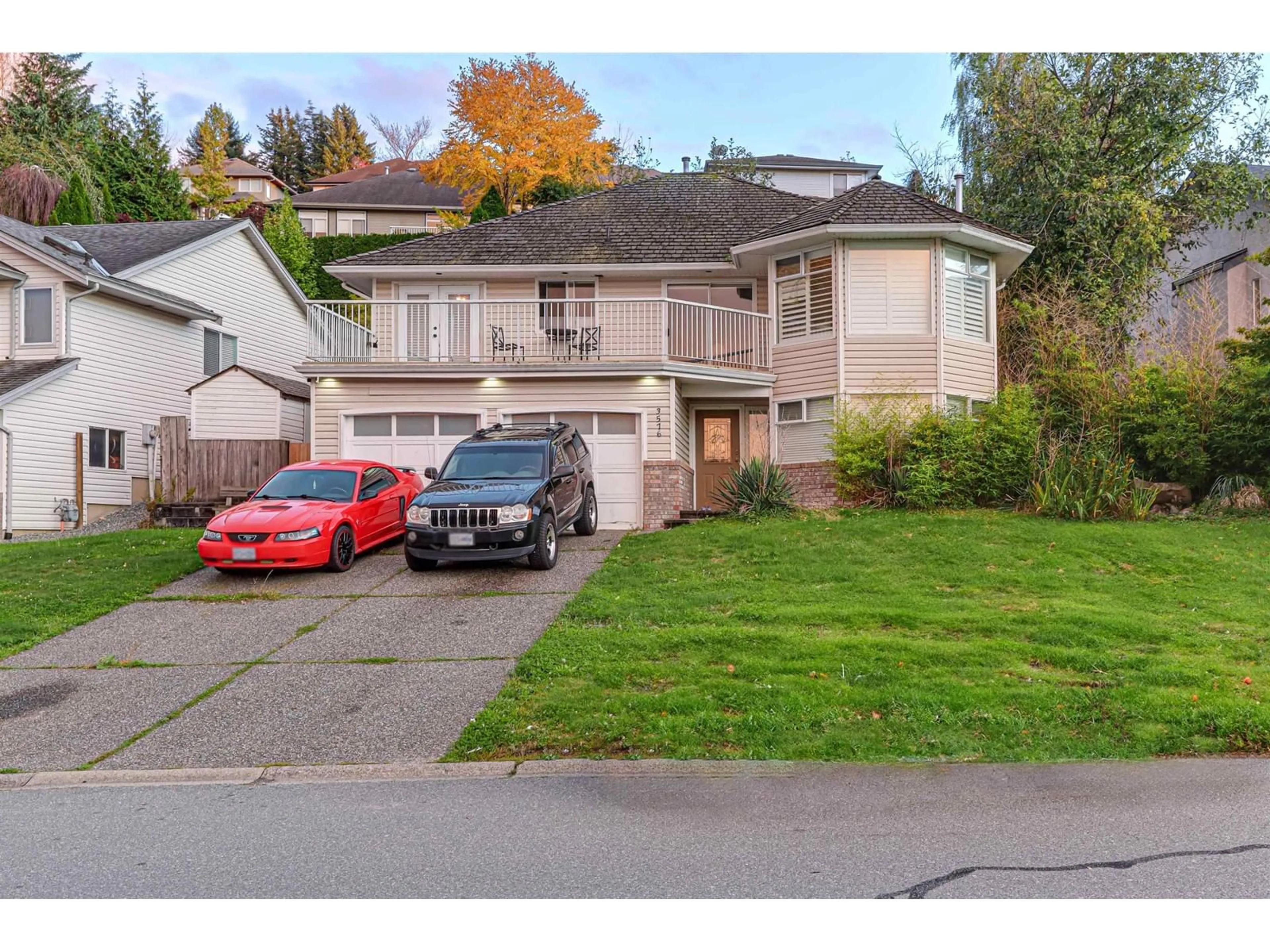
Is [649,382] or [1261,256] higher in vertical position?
[1261,256]

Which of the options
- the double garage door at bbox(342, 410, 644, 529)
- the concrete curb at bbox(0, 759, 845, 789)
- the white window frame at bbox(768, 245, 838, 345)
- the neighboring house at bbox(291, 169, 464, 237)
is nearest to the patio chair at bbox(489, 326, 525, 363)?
the double garage door at bbox(342, 410, 644, 529)

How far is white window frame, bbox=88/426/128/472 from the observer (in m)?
22.5

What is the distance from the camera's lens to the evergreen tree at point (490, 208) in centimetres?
3672

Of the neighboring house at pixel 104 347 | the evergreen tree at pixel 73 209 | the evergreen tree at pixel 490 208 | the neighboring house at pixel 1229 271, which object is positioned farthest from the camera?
the evergreen tree at pixel 490 208

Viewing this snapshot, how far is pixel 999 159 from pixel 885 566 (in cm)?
1697

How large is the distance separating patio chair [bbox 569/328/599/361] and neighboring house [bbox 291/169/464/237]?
1425 inches

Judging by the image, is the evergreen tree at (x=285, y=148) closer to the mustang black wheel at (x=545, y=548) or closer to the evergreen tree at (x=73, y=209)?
the evergreen tree at (x=73, y=209)

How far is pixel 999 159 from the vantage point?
87.0ft

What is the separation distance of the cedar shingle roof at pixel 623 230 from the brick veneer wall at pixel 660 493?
16.8ft

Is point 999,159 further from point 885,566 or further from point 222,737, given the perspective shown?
point 222,737

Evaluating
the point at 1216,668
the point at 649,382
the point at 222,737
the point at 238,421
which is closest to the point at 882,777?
the point at 1216,668

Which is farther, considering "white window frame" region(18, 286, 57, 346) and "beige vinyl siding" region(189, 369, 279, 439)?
"beige vinyl siding" region(189, 369, 279, 439)

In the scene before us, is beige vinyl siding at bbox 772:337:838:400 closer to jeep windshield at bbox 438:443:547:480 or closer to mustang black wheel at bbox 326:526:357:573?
jeep windshield at bbox 438:443:547:480

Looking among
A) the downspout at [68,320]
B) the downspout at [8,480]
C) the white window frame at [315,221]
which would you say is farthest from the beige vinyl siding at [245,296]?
the white window frame at [315,221]
